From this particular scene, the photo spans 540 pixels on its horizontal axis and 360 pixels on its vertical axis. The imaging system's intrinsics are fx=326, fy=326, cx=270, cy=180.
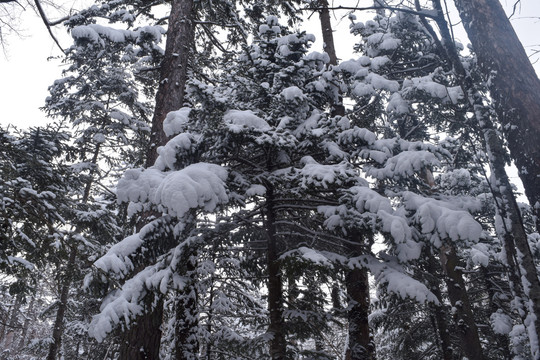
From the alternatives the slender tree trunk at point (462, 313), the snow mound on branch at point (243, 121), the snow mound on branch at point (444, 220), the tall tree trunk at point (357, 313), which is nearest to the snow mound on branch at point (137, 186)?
the snow mound on branch at point (243, 121)

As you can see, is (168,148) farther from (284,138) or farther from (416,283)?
(416,283)

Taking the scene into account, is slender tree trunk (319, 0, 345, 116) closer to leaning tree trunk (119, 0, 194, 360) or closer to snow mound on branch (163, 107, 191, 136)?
leaning tree trunk (119, 0, 194, 360)

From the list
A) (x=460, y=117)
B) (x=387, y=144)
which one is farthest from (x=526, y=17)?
(x=460, y=117)

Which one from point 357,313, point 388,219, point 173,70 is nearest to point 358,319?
point 357,313

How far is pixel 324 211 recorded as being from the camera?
5.43 meters

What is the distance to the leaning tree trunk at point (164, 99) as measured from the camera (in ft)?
15.7

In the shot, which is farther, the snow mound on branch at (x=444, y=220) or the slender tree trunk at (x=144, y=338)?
the slender tree trunk at (x=144, y=338)

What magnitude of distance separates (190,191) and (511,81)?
3.96 meters

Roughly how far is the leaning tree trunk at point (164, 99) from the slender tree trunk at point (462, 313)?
6.69m

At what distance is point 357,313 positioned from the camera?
5852 mm

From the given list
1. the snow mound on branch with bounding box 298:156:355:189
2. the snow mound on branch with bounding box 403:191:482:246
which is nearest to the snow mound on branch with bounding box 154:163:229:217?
the snow mound on branch with bounding box 298:156:355:189

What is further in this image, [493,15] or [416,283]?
[416,283]

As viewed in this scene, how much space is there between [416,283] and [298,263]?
1.85 m

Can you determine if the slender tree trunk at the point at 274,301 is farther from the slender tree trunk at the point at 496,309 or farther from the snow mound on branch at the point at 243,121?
the slender tree trunk at the point at 496,309
